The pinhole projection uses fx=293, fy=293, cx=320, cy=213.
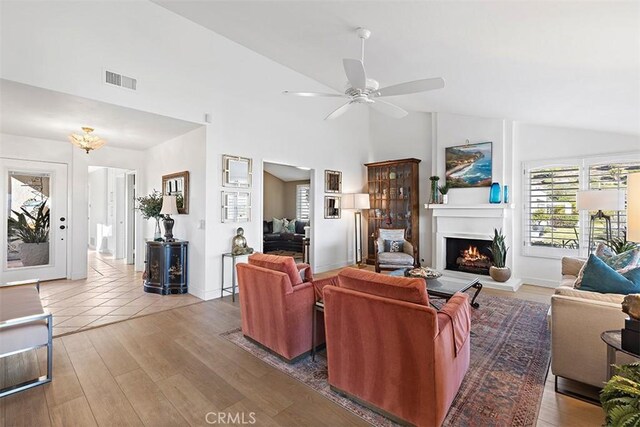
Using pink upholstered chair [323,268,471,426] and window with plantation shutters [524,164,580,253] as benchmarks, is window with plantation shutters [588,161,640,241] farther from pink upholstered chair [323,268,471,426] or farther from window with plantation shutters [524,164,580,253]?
pink upholstered chair [323,268,471,426]

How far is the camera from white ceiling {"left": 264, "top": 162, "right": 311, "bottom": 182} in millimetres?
9285

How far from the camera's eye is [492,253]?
544 centimetres

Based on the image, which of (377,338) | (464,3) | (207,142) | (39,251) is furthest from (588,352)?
(39,251)

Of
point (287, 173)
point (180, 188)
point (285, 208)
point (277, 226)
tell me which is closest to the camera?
point (180, 188)

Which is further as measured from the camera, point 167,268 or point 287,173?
point 287,173

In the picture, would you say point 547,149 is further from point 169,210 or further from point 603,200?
point 169,210

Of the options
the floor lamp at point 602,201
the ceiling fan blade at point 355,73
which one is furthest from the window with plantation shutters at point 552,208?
the ceiling fan blade at point 355,73

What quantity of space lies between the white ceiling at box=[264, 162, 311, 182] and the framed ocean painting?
14.6 ft

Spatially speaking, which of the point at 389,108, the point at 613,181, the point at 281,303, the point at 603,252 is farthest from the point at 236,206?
the point at 613,181

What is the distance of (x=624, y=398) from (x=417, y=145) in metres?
5.95

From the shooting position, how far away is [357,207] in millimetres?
6711

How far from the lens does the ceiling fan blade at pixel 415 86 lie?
9.14 ft

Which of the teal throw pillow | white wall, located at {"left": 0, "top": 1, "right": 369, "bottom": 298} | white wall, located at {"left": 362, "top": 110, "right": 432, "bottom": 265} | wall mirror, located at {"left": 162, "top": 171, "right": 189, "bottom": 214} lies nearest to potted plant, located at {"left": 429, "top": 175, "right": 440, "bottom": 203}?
white wall, located at {"left": 362, "top": 110, "right": 432, "bottom": 265}

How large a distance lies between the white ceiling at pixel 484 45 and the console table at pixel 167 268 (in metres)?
3.42
